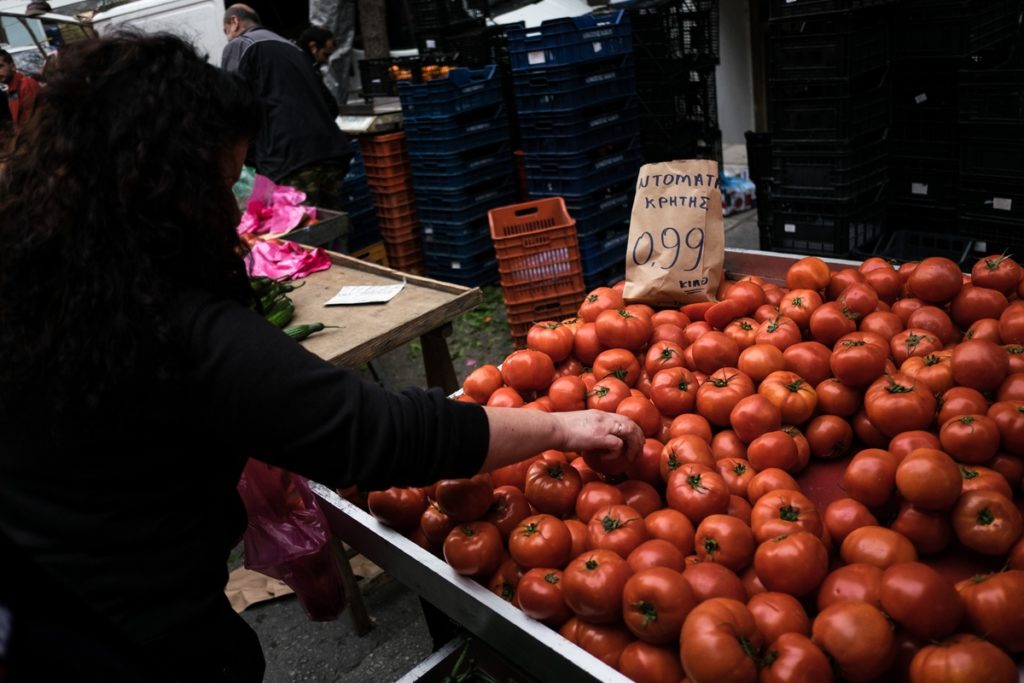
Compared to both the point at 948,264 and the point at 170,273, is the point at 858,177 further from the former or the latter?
the point at 170,273

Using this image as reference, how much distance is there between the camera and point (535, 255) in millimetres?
5000

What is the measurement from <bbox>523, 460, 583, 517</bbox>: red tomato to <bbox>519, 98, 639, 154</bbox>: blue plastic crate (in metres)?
4.59

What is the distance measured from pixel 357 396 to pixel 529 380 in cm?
122

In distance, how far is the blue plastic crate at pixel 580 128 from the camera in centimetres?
634

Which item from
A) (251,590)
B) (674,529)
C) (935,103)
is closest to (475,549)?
(674,529)

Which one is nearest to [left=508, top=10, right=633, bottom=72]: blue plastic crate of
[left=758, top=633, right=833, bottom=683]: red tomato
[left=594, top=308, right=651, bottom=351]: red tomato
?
[left=594, top=308, right=651, bottom=351]: red tomato

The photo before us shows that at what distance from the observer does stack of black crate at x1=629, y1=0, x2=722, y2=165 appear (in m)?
7.29

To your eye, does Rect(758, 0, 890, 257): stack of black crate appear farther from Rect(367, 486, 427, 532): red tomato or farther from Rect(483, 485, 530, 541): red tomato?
Rect(367, 486, 427, 532): red tomato

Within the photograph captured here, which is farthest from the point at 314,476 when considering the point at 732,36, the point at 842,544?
the point at 732,36

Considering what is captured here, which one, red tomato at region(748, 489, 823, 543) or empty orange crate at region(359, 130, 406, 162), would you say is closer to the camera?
red tomato at region(748, 489, 823, 543)

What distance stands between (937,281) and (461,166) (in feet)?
16.9

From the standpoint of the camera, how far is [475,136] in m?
7.32

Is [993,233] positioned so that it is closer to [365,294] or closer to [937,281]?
[937,281]

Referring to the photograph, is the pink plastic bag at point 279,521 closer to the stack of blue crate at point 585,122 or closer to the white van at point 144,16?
the stack of blue crate at point 585,122
